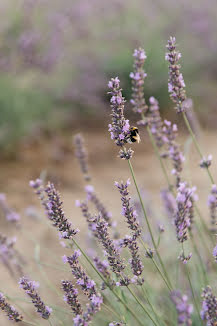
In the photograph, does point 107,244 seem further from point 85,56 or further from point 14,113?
point 85,56

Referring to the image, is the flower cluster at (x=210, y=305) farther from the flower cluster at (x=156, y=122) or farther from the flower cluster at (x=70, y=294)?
the flower cluster at (x=156, y=122)

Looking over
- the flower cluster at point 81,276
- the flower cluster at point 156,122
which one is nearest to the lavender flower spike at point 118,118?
the flower cluster at point 81,276

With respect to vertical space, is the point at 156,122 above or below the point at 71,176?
below

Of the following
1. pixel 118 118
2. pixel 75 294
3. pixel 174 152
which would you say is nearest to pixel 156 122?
pixel 174 152

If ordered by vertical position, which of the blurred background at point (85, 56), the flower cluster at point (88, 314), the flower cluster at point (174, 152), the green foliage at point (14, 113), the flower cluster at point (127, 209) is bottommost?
the flower cluster at point (88, 314)

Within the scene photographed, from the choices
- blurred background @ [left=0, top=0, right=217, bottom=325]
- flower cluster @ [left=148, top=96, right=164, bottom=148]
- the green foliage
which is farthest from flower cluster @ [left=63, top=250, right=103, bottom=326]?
the green foliage

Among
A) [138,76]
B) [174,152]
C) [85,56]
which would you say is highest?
[85,56]
